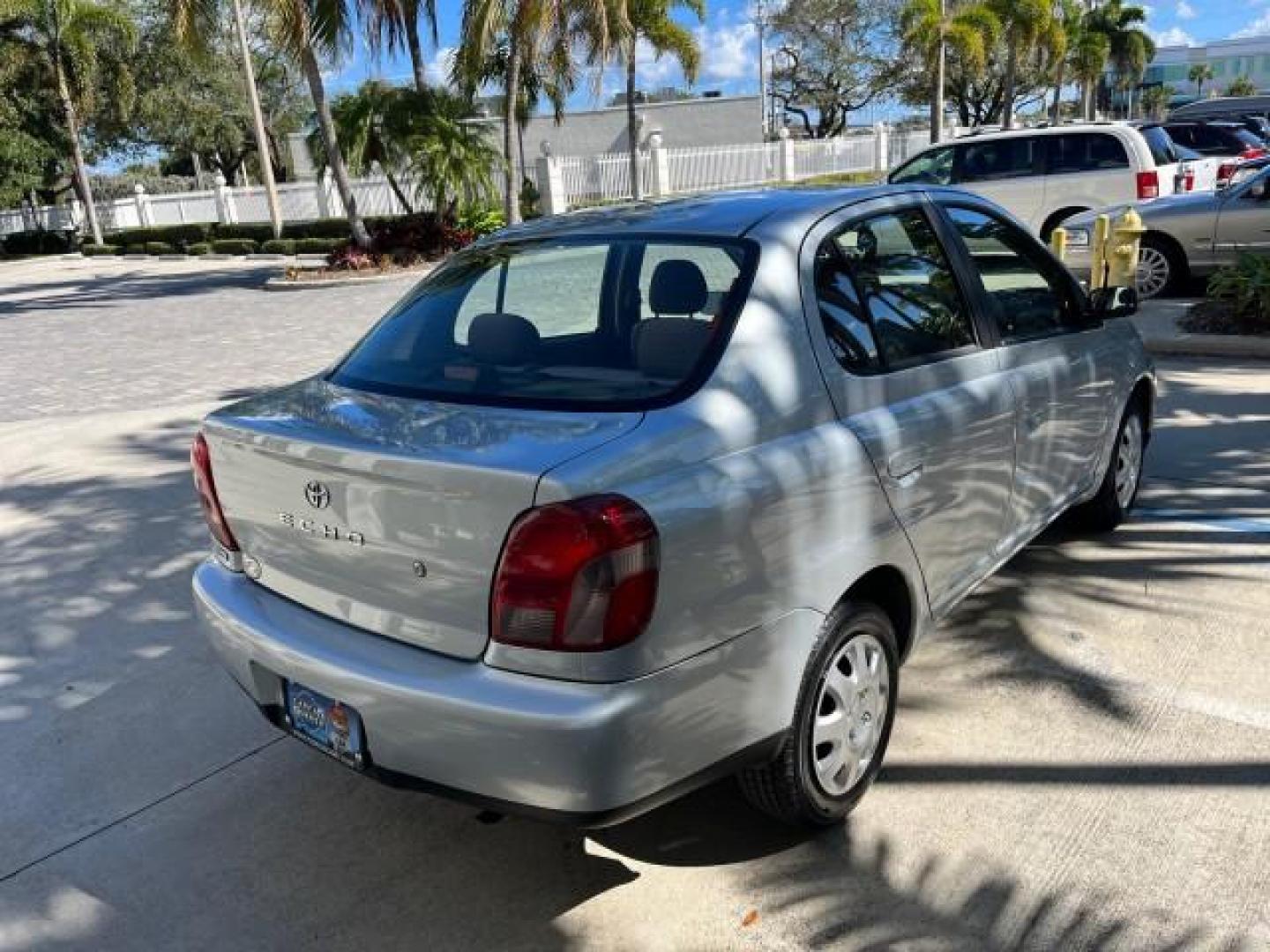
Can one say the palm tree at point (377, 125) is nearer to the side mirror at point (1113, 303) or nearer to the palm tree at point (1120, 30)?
the side mirror at point (1113, 303)

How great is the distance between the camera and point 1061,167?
13.8 metres

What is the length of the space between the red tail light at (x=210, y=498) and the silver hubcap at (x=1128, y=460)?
12.1ft

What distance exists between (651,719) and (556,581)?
1.21ft

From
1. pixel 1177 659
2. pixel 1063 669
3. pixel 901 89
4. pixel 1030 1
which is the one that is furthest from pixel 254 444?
pixel 901 89

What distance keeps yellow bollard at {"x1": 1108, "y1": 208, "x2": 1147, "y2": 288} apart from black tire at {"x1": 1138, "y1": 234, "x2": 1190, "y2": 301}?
1.06m

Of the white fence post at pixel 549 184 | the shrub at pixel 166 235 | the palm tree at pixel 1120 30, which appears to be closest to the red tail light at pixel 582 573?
the white fence post at pixel 549 184

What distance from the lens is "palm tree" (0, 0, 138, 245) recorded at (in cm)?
3133

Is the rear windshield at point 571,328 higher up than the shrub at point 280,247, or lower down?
higher up

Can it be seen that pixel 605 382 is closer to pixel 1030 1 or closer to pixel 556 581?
pixel 556 581

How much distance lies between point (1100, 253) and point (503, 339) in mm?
8488

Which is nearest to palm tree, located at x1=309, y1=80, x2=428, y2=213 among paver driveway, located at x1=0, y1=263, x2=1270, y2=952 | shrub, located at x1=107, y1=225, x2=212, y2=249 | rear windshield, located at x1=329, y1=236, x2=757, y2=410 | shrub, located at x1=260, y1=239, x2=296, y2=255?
shrub, located at x1=260, y1=239, x2=296, y2=255

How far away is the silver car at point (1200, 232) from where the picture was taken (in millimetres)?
10219

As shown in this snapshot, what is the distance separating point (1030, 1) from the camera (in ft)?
119

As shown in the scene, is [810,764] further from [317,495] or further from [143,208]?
[143,208]
